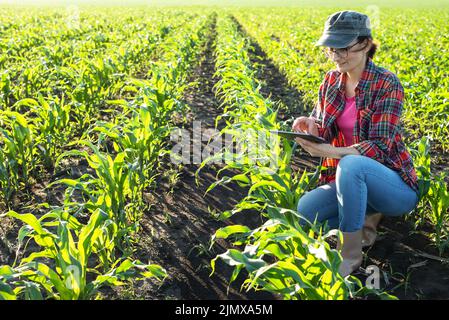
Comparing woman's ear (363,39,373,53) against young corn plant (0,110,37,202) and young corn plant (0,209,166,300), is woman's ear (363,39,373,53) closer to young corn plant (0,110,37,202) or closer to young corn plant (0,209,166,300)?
young corn plant (0,209,166,300)

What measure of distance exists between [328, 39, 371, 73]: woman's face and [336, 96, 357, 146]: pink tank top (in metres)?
0.22

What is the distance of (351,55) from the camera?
2635mm

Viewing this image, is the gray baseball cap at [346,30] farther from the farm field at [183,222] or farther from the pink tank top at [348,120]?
the farm field at [183,222]

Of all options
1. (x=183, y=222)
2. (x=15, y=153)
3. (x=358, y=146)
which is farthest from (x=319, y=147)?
(x=15, y=153)

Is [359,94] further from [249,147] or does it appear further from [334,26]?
[249,147]

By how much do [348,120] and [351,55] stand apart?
0.38m

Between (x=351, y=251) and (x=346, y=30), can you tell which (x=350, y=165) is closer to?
(x=351, y=251)

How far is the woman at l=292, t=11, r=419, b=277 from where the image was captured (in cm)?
251

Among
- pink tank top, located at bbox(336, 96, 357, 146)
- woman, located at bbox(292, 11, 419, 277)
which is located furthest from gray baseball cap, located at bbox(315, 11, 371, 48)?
pink tank top, located at bbox(336, 96, 357, 146)

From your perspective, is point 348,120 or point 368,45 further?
point 348,120

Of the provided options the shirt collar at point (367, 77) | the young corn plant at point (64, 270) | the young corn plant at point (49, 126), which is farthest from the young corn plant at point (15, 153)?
the shirt collar at point (367, 77)

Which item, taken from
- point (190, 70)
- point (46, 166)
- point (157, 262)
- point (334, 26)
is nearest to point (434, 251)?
point (334, 26)

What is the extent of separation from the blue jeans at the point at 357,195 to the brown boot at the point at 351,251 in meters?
0.04

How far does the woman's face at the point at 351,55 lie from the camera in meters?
2.61
